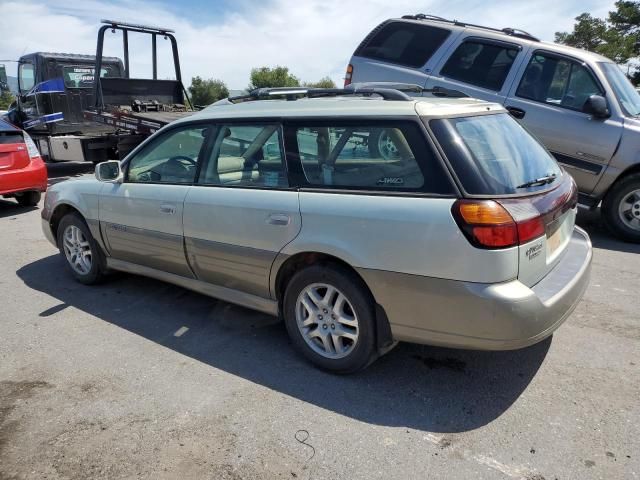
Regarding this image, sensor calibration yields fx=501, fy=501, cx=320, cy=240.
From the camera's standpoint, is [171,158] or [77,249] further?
[77,249]

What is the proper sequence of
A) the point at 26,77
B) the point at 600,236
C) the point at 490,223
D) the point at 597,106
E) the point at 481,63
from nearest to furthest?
the point at 490,223 < the point at 597,106 < the point at 600,236 < the point at 481,63 < the point at 26,77

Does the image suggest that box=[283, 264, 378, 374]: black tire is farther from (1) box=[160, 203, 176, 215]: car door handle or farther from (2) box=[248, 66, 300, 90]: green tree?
(2) box=[248, 66, 300, 90]: green tree

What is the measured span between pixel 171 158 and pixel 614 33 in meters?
37.9

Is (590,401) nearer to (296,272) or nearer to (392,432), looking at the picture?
(392,432)

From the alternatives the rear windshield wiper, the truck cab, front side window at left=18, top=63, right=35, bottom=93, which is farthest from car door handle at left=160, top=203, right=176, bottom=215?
front side window at left=18, top=63, right=35, bottom=93

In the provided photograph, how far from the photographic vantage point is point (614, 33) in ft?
108

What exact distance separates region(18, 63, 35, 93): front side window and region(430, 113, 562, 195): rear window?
1185 centimetres

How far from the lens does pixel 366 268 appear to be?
280 cm

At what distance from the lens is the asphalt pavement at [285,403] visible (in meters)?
2.41

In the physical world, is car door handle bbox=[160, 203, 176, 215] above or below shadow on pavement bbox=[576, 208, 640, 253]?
above

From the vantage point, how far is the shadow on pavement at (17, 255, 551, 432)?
281 cm

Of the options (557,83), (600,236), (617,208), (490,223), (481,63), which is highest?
(481,63)

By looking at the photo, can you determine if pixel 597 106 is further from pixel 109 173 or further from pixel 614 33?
pixel 614 33

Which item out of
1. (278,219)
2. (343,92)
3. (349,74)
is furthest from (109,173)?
(349,74)
